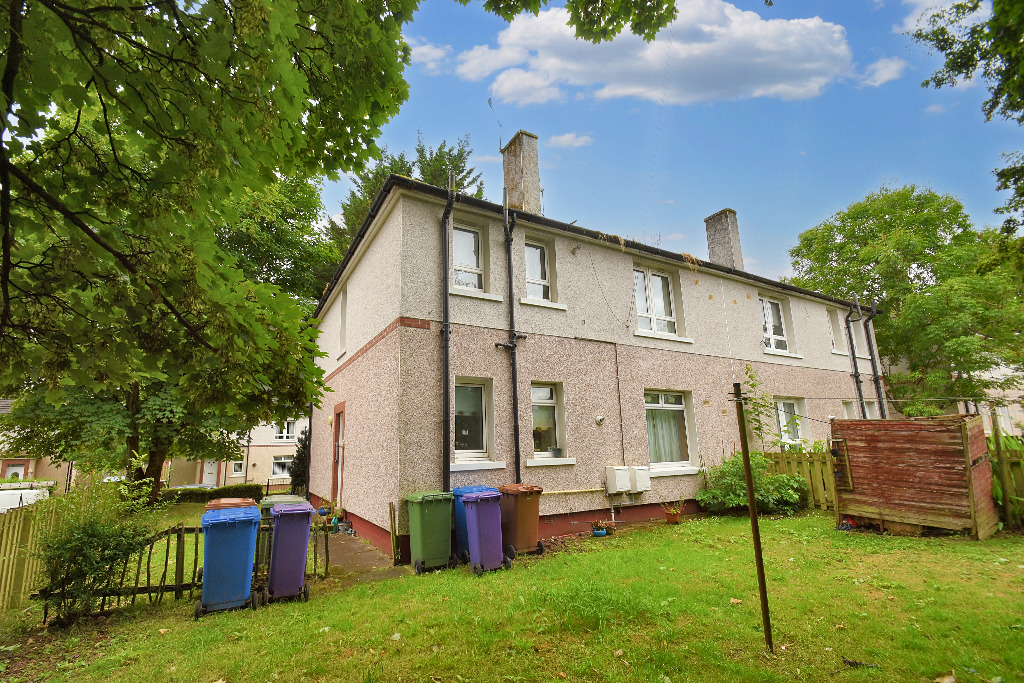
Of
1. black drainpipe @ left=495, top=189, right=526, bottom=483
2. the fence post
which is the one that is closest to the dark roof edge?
black drainpipe @ left=495, top=189, right=526, bottom=483

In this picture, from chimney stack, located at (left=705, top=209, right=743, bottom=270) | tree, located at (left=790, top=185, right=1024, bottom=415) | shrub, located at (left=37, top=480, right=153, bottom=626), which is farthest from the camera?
tree, located at (left=790, top=185, right=1024, bottom=415)

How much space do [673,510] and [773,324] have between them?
26.1 ft

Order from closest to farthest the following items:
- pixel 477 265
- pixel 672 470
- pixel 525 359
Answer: pixel 525 359 < pixel 477 265 < pixel 672 470

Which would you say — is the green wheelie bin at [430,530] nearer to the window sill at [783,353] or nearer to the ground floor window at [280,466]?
the window sill at [783,353]

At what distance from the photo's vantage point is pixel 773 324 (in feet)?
49.1

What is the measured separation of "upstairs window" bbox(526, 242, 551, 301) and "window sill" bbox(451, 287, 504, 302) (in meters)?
1.05

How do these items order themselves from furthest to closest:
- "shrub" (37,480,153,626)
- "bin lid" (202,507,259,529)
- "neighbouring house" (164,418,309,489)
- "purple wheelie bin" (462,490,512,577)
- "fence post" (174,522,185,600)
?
"neighbouring house" (164,418,309,489)
"purple wheelie bin" (462,490,512,577)
"fence post" (174,522,185,600)
"bin lid" (202,507,259,529)
"shrub" (37,480,153,626)

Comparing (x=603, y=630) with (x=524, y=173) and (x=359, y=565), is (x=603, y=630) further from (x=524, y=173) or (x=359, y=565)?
(x=524, y=173)

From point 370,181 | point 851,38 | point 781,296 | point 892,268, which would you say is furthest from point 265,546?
point 892,268

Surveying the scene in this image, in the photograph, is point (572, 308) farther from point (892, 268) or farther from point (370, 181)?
point (892, 268)

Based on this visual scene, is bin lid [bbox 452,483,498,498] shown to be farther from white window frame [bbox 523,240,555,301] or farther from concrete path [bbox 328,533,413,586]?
white window frame [bbox 523,240,555,301]

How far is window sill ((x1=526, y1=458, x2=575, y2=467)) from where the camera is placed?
880cm

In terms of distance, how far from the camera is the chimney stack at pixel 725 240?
1490cm

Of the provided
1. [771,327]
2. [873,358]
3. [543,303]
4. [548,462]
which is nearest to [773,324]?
[771,327]
